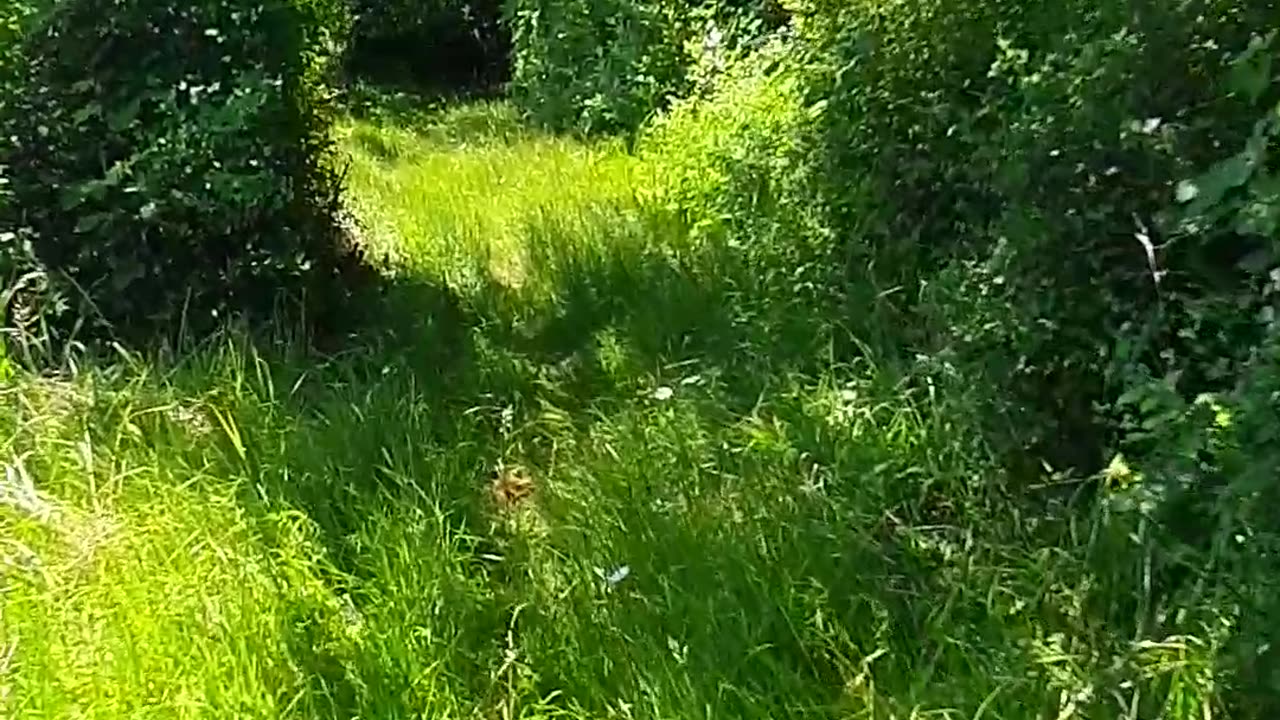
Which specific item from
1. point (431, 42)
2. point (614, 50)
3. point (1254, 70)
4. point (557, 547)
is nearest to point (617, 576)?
point (557, 547)

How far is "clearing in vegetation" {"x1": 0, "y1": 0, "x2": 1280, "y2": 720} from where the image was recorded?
2.37m

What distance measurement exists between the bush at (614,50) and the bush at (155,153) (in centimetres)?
314

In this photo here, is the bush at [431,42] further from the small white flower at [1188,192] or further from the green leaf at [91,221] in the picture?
the small white flower at [1188,192]

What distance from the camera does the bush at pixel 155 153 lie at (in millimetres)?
3738

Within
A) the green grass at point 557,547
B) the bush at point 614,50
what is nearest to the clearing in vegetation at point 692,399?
the green grass at point 557,547

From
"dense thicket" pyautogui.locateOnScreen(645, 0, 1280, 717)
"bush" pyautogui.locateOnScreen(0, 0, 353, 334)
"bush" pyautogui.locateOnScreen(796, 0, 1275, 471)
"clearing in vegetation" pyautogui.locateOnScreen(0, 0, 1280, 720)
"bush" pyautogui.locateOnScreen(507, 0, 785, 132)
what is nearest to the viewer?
"dense thicket" pyautogui.locateOnScreen(645, 0, 1280, 717)

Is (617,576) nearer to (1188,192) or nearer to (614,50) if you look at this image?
(1188,192)

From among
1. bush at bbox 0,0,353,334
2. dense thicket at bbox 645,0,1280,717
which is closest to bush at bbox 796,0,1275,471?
dense thicket at bbox 645,0,1280,717

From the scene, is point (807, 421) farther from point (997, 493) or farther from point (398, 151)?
point (398, 151)

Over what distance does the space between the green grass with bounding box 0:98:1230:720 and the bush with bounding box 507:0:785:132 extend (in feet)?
10.9

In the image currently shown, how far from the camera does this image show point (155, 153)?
3725mm

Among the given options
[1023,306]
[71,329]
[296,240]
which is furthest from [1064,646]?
[71,329]

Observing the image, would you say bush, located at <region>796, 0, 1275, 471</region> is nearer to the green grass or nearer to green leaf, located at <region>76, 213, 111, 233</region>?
the green grass

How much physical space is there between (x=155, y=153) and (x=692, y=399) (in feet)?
5.12
